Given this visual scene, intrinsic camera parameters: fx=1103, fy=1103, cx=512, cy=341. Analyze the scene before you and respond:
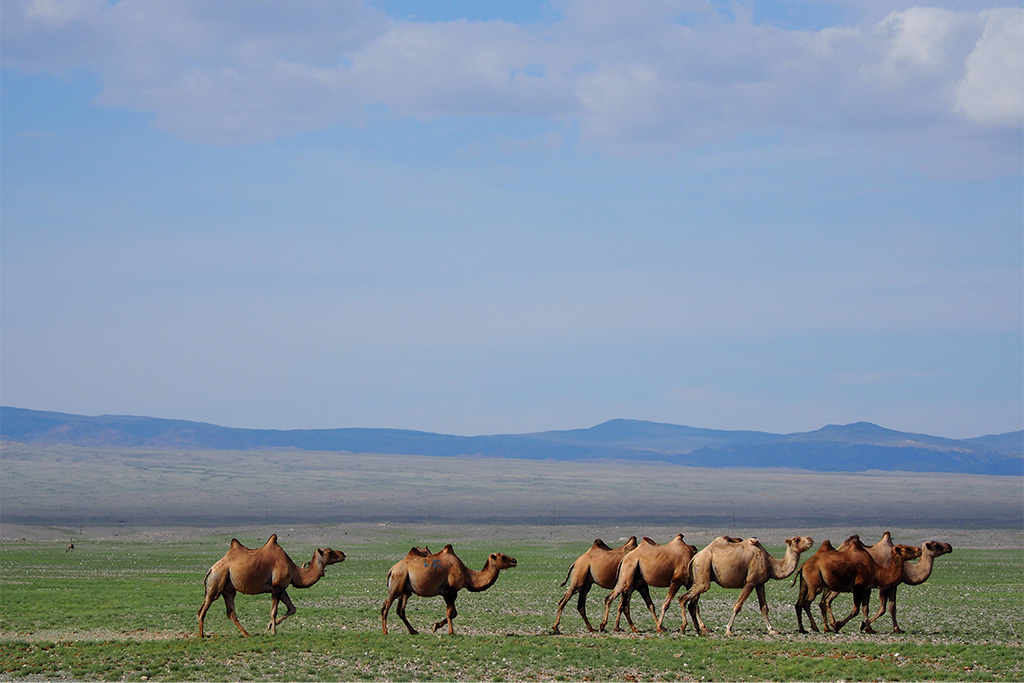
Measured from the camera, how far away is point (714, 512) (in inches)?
4978

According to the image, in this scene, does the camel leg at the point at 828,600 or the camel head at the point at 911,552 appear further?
the camel head at the point at 911,552

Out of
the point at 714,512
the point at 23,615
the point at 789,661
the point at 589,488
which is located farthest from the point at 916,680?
the point at 589,488

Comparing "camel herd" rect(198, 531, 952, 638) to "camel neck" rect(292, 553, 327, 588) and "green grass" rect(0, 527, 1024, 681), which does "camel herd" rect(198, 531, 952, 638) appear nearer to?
"camel neck" rect(292, 553, 327, 588)

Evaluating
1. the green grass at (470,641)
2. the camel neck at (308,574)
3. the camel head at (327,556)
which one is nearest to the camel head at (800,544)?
the green grass at (470,641)

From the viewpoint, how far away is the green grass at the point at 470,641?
1858cm

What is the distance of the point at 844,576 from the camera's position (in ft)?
75.7

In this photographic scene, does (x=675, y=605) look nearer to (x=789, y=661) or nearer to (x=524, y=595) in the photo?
(x=524, y=595)

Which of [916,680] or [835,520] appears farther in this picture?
[835,520]

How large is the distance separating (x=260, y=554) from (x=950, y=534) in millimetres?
73549

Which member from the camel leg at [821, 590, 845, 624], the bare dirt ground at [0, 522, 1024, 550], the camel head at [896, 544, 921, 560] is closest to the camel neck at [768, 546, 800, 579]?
the camel leg at [821, 590, 845, 624]

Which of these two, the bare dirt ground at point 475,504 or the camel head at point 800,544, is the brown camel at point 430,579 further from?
the bare dirt ground at point 475,504

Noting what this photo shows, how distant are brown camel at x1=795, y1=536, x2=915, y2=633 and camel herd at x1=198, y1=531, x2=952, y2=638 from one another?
21 mm

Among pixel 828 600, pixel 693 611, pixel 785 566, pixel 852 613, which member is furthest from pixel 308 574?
pixel 852 613

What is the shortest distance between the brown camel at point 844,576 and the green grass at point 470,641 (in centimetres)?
68
